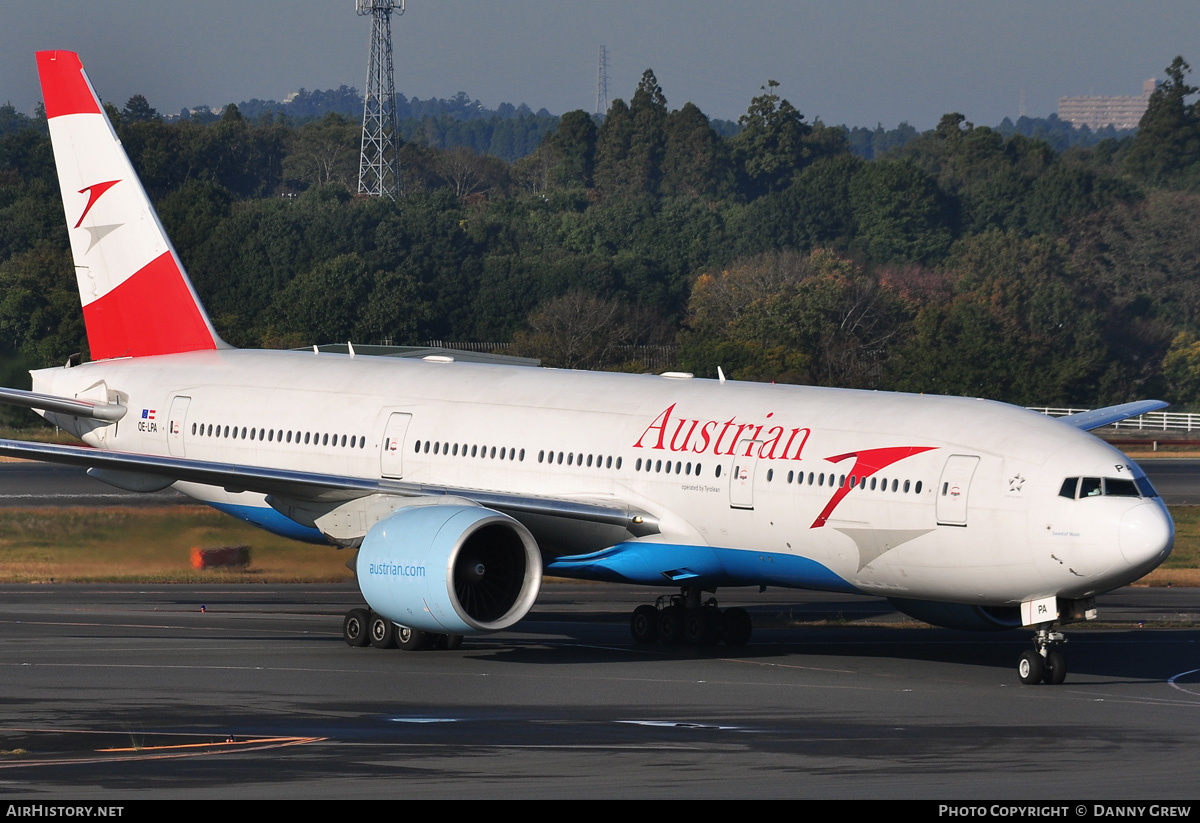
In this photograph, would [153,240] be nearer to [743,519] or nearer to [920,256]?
[743,519]

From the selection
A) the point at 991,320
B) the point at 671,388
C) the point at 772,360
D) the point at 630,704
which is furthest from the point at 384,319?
the point at 630,704

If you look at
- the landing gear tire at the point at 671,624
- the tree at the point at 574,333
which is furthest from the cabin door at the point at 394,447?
the tree at the point at 574,333

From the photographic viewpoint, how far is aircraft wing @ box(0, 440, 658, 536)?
98.1 ft

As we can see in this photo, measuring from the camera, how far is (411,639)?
3134cm

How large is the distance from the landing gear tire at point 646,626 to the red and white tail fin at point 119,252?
482 inches

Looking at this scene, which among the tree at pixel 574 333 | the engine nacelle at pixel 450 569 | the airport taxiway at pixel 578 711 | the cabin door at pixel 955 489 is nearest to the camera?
the airport taxiway at pixel 578 711

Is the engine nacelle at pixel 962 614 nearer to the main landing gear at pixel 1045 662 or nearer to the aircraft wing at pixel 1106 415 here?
the main landing gear at pixel 1045 662

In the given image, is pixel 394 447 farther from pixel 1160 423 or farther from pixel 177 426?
pixel 1160 423

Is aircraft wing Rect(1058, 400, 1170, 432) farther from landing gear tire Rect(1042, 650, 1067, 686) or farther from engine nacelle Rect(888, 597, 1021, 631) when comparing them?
landing gear tire Rect(1042, 650, 1067, 686)

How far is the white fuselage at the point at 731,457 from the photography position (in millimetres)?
26750

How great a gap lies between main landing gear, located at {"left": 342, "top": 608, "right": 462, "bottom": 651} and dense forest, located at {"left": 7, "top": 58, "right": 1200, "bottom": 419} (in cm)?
2437

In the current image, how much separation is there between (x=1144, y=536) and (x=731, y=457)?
270 inches

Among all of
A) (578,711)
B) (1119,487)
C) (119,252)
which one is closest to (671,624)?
(578,711)

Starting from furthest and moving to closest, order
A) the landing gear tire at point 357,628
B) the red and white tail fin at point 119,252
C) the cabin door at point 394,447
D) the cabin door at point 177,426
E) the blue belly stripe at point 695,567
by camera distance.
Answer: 1. the red and white tail fin at point 119,252
2. the cabin door at point 177,426
3. the cabin door at point 394,447
4. the landing gear tire at point 357,628
5. the blue belly stripe at point 695,567
